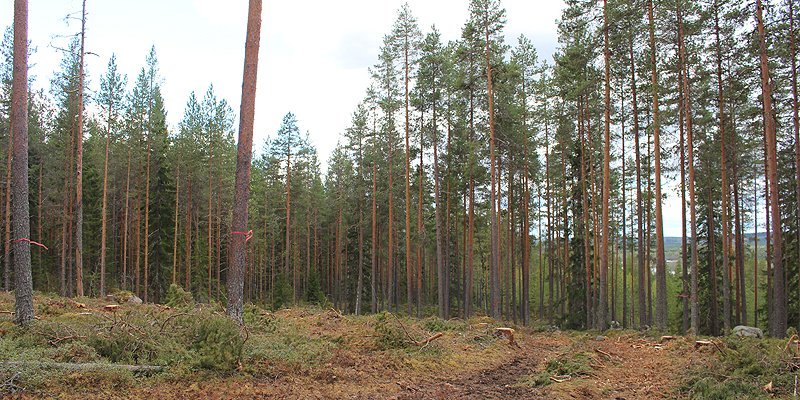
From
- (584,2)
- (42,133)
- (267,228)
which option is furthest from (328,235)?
(584,2)

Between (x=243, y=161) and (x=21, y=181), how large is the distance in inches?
155

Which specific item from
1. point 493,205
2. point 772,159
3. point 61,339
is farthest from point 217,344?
point 772,159

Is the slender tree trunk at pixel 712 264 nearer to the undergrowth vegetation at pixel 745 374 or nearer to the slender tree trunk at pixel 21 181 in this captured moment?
the undergrowth vegetation at pixel 745 374

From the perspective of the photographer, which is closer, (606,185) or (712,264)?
(606,185)

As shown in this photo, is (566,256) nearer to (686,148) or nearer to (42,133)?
(686,148)

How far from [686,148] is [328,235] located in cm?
3549

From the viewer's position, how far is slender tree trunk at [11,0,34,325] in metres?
8.45

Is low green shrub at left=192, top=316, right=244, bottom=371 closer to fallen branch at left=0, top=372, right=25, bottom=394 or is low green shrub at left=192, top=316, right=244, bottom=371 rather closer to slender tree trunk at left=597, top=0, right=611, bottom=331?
fallen branch at left=0, top=372, right=25, bottom=394

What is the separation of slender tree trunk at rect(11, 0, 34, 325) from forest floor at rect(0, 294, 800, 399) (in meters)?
0.51

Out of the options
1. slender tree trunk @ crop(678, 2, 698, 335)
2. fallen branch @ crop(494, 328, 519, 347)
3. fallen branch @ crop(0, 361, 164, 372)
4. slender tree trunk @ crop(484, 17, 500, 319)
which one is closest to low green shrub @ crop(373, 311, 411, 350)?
fallen branch @ crop(494, 328, 519, 347)

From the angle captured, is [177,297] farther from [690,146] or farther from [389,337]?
[690,146]

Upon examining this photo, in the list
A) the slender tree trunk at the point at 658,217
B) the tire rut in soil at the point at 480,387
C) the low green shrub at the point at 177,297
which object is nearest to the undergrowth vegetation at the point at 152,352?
the tire rut in soil at the point at 480,387

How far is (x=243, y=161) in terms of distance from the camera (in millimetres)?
9227

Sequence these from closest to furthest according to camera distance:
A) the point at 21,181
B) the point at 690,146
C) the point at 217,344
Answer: the point at 217,344, the point at 21,181, the point at 690,146
